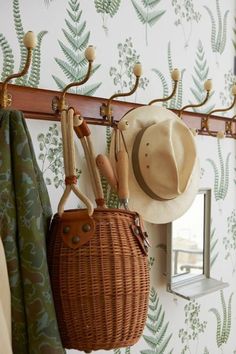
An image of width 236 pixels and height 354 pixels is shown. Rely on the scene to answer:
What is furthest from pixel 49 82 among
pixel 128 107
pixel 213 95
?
pixel 213 95

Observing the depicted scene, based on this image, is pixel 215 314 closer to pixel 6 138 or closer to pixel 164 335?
pixel 164 335

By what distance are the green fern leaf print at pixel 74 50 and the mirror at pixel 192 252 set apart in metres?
0.37

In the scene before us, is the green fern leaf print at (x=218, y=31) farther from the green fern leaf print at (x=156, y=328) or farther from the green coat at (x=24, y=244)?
the green coat at (x=24, y=244)

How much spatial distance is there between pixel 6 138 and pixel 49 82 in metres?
0.19

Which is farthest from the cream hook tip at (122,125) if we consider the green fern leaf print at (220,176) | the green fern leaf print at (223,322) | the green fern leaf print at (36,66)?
the green fern leaf print at (223,322)

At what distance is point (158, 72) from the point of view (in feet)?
3.53

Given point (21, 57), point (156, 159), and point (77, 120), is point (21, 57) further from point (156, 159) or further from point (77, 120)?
point (156, 159)

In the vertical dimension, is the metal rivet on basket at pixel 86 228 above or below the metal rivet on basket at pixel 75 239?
above

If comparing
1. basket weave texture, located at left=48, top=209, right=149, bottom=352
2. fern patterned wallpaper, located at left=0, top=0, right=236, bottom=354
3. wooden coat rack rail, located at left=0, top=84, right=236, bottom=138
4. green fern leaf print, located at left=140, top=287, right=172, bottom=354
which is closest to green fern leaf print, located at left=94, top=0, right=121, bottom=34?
fern patterned wallpaper, located at left=0, top=0, right=236, bottom=354

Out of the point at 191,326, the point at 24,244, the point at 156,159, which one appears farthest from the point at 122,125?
the point at 191,326

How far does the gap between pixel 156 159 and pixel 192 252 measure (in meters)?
0.32

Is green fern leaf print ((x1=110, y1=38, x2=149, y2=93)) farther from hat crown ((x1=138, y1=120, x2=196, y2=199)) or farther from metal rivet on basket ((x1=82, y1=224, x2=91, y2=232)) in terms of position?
metal rivet on basket ((x1=82, y1=224, x2=91, y2=232))

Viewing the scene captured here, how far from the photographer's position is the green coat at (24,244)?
654 mm

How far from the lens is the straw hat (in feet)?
2.99
